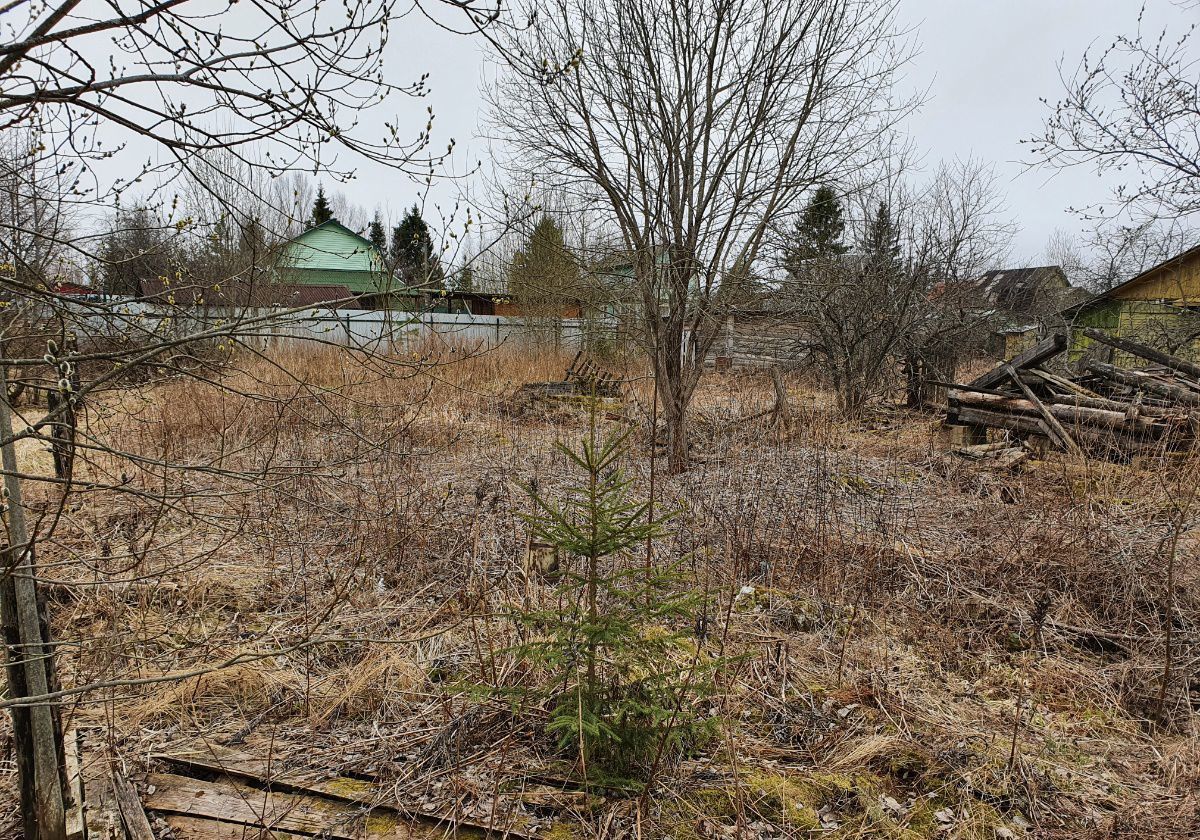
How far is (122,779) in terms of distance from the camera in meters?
2.40

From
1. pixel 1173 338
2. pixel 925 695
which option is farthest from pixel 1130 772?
pixel 1173 338

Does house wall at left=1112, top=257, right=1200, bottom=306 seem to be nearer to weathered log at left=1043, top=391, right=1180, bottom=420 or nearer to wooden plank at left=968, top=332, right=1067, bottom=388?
wooden plank at left=968, top=332, right=1067, bottom=388

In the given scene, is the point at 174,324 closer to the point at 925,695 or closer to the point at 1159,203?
the point at 925,695

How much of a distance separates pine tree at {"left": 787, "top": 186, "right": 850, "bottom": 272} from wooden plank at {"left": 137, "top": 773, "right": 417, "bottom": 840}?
7.03 metres

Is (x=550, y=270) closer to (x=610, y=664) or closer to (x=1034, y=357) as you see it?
(x=1034, y=357)

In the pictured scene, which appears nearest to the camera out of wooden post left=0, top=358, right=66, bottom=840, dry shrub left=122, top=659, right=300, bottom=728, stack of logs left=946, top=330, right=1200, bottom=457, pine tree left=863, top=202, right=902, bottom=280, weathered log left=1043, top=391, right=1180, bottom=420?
wooden post left=0, top=358, right=66, bottom=840

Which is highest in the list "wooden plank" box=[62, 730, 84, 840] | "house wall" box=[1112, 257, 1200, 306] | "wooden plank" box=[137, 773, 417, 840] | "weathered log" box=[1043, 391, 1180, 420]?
"house wall" box=[1112, 257, 1200, 306]

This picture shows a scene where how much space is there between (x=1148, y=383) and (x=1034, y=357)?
125 centimetres

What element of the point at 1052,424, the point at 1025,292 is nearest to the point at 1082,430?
the point at 1052,424

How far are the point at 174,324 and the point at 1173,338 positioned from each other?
44.9ft

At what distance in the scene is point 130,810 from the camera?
7.39 ft

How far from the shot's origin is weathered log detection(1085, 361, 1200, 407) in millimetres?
6996

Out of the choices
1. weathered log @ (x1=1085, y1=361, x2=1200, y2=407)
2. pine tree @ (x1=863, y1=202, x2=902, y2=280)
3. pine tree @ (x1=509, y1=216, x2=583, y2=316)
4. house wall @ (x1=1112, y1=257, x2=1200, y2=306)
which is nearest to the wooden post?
pine tree @ (x1=509, y1=216, x2=583, y2=316)

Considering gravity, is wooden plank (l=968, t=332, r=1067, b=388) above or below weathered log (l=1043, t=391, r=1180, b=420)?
above
